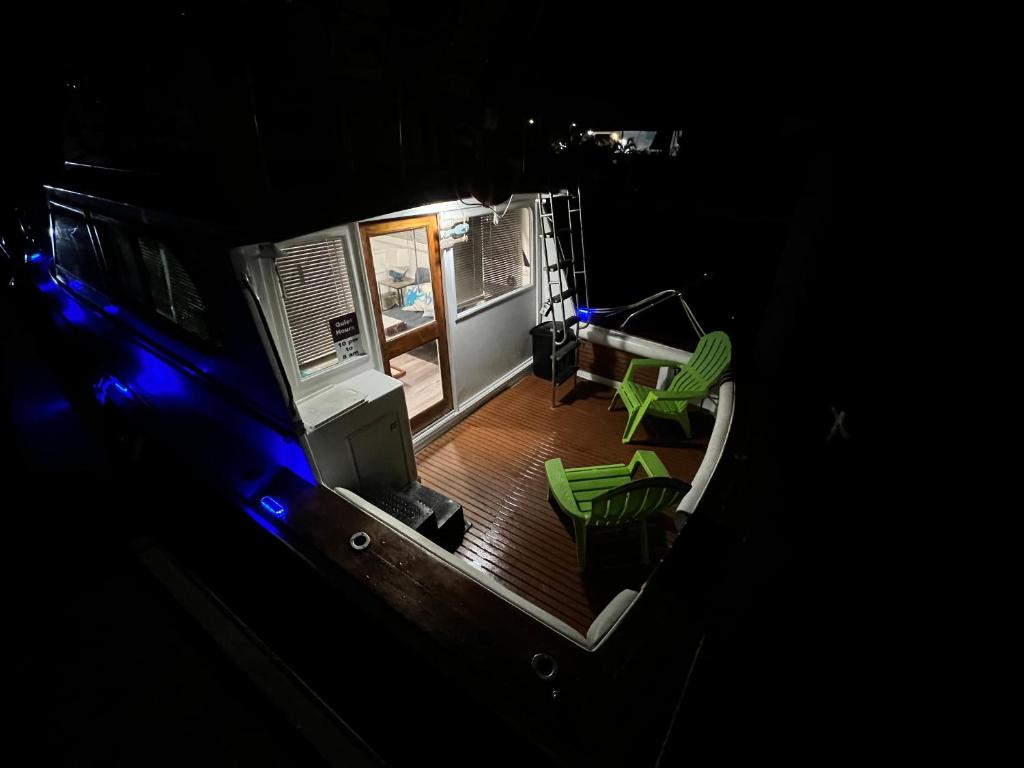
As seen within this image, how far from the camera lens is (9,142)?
5.40m

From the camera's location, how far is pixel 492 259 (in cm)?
535

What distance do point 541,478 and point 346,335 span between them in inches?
96.6

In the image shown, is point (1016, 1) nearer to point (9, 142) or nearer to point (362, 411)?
point (362, 411)

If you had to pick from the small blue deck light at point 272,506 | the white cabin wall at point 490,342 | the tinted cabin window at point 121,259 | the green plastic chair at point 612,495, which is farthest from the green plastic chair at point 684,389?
the tinted cabin window at point 121,259

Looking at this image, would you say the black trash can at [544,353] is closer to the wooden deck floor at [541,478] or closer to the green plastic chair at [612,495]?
the wooden deck floor at [541,478]

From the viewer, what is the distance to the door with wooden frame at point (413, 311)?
4086 millimetres

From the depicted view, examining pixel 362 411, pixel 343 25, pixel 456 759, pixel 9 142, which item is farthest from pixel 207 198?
pixel 9 142

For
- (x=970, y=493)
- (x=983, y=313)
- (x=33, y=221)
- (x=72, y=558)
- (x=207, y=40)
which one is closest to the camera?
(x=207, y=40)

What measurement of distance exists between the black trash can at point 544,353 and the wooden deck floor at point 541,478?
0.60ft

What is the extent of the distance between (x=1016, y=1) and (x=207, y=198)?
422 cm

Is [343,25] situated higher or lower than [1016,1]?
higher

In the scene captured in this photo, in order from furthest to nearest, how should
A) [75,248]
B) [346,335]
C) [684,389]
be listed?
[75,248], [684,389], [346,335]

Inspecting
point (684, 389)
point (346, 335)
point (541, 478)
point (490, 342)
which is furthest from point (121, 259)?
point (684, 389)

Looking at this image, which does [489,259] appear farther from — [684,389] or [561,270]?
[684,389]
